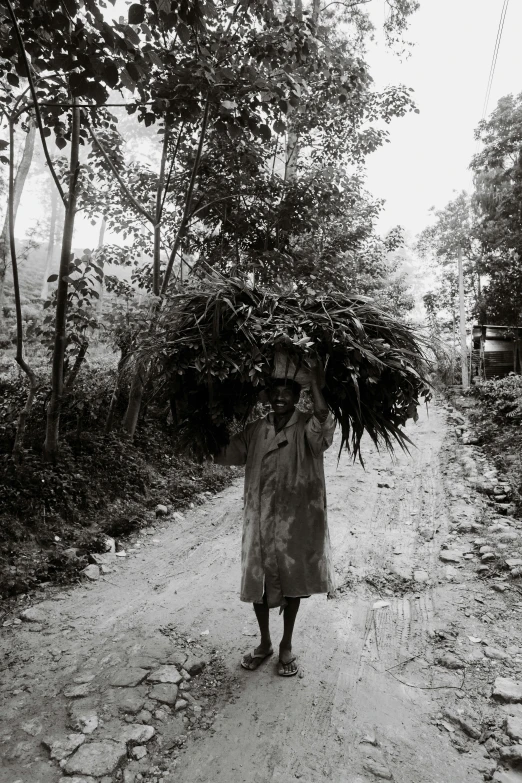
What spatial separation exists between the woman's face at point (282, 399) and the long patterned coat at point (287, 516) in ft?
0.19

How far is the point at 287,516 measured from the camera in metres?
2.94

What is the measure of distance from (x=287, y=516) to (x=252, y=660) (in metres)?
0.97

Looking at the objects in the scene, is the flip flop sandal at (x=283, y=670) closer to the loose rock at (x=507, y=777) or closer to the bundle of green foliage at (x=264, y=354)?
the loose rock at (x=507, y=777)

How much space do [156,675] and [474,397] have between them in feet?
53.7

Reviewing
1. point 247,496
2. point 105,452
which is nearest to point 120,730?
point 247,496

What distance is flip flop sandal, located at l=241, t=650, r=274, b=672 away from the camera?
306 centimetres

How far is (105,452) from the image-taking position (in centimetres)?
627

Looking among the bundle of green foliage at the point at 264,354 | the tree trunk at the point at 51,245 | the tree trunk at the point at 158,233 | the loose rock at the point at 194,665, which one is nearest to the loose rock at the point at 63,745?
the loose rock at the point at 194,665

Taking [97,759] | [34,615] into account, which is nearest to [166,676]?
[97,759]

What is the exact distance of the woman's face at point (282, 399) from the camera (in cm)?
300

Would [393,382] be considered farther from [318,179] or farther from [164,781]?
[318,179]

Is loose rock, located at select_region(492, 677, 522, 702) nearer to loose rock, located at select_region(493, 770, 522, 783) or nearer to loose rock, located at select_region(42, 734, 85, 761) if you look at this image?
loose rock, located at select_region(493, 770, 522, 783)

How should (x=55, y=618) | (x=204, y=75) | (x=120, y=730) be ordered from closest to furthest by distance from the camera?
(x=120, y=730) < (x=55, y=618) < (x=204, y=75)

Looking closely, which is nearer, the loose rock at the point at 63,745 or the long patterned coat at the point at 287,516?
the loose rock at the point at 63,745
